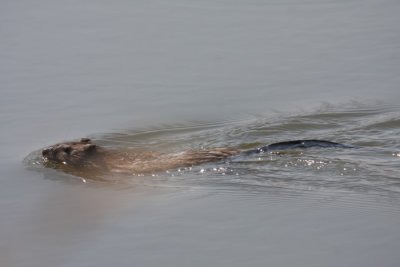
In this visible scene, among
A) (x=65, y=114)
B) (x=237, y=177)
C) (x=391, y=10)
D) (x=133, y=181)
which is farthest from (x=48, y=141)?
(x=391, y=10)

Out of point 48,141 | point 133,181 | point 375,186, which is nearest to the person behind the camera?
point 375,186

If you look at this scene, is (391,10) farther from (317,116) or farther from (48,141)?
(48,141)

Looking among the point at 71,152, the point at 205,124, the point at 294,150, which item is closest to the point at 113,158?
the point at 71,152

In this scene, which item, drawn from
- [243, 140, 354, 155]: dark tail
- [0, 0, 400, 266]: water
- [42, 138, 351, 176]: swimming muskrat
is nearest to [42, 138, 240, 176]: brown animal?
[42, 138, 351, 176]: swimming muskrat

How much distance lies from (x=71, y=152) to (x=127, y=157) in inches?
21.4

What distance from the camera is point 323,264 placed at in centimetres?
657

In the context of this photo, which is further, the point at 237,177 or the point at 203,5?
the point at 203,5

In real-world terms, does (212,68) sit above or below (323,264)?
above

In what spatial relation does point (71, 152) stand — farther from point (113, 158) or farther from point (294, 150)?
point (294, 150)

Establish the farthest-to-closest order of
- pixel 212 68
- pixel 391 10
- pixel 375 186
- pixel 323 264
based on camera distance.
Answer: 1. pixel 391 10
2. pixel 212 68
3. pixel 375 186
4. pixel 323 264

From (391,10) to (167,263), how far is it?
6.59 m

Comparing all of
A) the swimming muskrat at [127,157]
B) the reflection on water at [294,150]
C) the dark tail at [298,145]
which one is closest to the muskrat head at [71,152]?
the swimming muskrat at [127,157]

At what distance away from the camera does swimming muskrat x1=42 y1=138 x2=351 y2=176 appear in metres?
8.95

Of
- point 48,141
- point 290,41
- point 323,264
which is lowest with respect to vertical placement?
point 323,264
